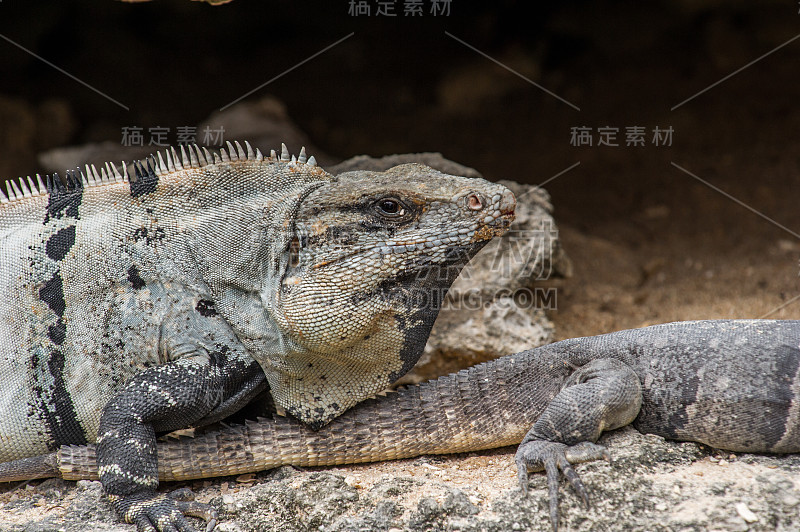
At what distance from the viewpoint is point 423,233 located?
3.63 m

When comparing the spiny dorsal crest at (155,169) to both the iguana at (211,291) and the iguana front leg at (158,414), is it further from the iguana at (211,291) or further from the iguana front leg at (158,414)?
the iguana front leg at (158,414)

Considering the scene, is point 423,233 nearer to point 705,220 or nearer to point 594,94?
point 705,220

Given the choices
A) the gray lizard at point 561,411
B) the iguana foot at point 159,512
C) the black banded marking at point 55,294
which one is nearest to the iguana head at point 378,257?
the gray lizard at point 561,411

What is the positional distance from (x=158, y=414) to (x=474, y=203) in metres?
1.98

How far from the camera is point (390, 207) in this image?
12.1 ft

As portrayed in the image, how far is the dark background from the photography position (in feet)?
26.1

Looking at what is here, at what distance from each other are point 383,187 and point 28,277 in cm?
211

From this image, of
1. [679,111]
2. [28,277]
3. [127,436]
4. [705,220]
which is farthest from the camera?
[679,111]

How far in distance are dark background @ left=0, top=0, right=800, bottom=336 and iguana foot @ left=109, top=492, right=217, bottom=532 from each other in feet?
15.9

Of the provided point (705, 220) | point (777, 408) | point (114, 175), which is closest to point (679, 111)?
point (705, 220)

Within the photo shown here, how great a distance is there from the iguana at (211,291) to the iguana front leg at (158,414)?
0.4 inches

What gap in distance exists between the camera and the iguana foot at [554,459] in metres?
3.45

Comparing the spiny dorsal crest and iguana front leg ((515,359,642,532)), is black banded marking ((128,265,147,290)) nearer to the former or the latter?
the spiny dorsal crest

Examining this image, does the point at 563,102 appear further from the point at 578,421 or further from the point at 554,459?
the point at 554,459
